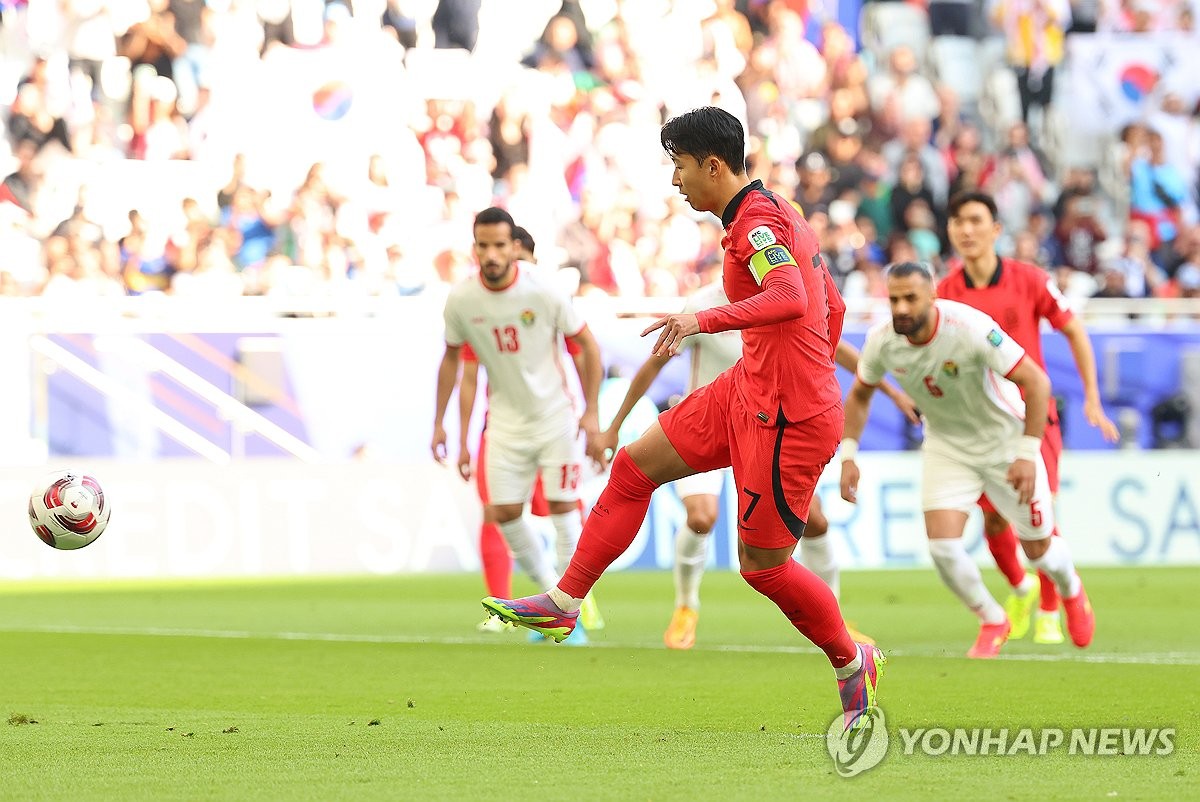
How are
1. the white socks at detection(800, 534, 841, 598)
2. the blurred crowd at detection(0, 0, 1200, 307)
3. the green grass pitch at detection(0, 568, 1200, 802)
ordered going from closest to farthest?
the green grass pitch at detection(0, 568, 1200, 802)
the white socks at detection(800, 534, 841, 598)
the blurred crowd at detection(0, 0, 1200, 307)

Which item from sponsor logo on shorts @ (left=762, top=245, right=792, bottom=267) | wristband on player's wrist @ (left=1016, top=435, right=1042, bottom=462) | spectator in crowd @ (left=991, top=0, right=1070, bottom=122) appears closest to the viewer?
sponsor logo on shorts @ (left=762, top=245, right=792, bottom=267)

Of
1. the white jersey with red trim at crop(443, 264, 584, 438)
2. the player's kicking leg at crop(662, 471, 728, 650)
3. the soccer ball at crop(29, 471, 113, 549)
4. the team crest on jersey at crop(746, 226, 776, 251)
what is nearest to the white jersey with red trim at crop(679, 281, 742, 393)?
the player's kicking leg at crop(662, 471, 728, 650)

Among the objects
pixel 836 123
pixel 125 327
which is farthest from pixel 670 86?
pixel 125 327

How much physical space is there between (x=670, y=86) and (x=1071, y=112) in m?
5.13

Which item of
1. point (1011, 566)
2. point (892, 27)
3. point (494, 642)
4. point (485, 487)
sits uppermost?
point (892, 27)

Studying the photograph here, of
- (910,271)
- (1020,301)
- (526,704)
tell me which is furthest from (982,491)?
(526,704)

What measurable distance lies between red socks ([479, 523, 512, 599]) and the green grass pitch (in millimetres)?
423

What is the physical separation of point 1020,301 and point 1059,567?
1.67m

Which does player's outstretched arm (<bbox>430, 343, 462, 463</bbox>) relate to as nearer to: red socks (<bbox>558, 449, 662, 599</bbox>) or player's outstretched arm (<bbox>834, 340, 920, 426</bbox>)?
player's outstretched arm (<bbox>834, 340, 920, 426</bbox>)

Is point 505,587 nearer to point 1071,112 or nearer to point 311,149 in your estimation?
point 311,149

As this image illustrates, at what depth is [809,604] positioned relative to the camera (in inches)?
262

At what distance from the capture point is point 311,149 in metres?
20.9

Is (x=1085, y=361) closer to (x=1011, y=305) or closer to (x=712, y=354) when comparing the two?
(x=1011, y=305)

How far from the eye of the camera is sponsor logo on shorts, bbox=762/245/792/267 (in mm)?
6293
